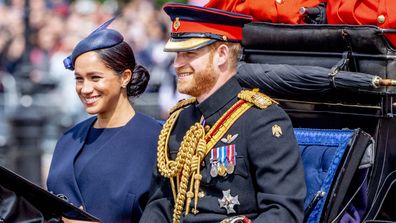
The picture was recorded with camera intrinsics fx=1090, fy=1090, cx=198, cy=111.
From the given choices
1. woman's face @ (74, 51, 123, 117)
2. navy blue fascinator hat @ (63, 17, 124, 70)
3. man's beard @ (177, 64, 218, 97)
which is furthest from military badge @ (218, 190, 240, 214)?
navy blue fascinator hat @ (63, 17, 124, 70)

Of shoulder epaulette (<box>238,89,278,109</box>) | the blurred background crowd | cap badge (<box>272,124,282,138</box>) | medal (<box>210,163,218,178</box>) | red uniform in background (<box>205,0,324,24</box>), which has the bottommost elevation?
the blurred background crowd

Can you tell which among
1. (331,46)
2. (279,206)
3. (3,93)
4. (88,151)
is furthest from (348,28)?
(3,93)

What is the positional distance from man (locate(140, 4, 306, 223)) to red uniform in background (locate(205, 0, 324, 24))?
0.61m

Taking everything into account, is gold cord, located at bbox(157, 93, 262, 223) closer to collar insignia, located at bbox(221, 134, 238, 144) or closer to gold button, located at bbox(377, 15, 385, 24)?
collar insignia, located at bbox(221, 134, 238, 144)

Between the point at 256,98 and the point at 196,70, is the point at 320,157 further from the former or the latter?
the point at 196,70

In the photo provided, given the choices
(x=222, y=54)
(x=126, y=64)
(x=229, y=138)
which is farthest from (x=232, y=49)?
(x=126, y=64)

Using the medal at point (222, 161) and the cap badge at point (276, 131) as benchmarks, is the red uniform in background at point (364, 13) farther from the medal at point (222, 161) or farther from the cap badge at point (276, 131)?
the medal at point (222, 161)

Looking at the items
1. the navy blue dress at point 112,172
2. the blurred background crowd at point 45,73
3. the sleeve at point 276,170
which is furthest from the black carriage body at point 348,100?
the blurred background crowd at point 45,73

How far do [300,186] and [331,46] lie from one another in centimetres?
83

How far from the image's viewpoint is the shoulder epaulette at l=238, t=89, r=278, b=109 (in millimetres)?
4852

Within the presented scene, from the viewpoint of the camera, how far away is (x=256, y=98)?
4895 millimetres

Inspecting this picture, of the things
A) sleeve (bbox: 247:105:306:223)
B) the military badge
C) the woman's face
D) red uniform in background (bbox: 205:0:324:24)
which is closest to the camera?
sleeve (bbox: 247:105:306:223)

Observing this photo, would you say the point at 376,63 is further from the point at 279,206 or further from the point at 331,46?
the point at 279,206

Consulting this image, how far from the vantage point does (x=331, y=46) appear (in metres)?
5.20
